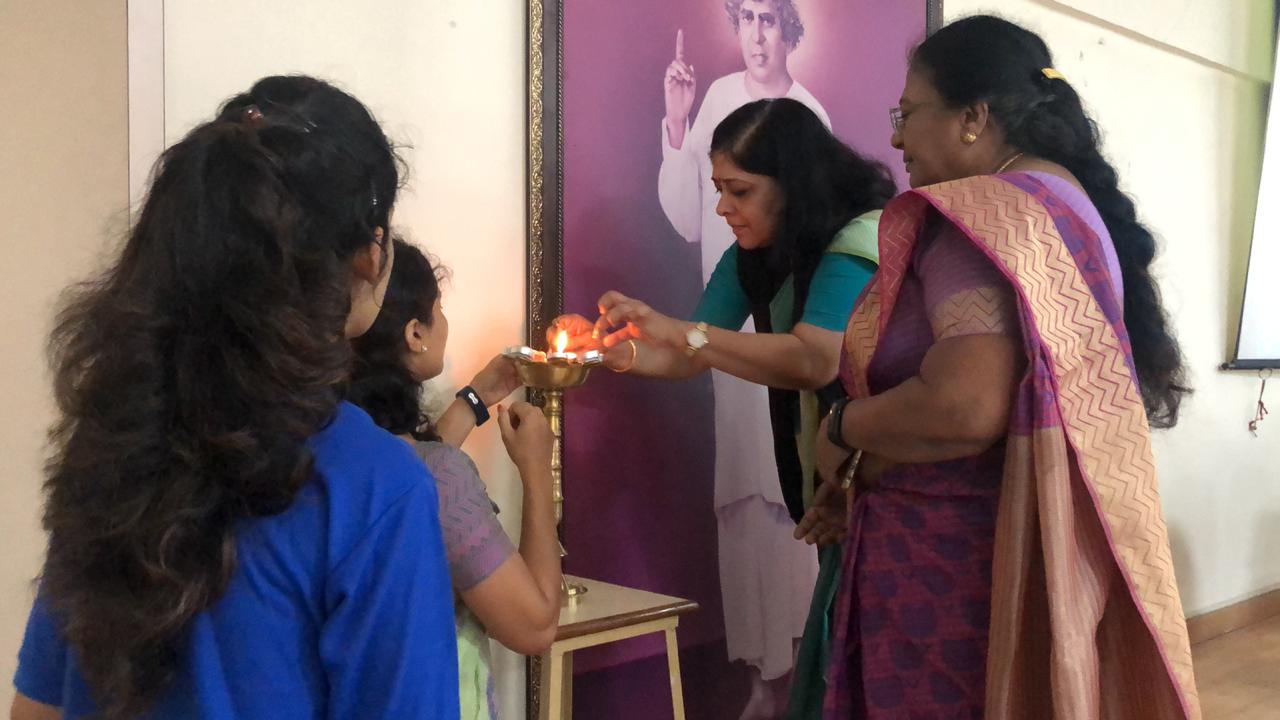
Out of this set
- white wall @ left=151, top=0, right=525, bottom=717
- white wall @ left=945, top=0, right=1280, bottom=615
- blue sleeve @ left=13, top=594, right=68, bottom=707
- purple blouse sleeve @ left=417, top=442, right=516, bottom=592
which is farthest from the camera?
white wall @ left=945, top=0, right=1280, bottom=615

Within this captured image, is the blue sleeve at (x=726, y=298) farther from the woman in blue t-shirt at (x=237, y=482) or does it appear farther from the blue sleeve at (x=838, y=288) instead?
the woman in blue t-shirt at (x=237, y=482)

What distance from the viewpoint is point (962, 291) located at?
1.58 metres

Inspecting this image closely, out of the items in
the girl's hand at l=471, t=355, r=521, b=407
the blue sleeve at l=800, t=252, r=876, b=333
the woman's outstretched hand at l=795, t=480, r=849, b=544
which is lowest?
the woman's outstretched hand at l=795, t=480, r=849, b=544

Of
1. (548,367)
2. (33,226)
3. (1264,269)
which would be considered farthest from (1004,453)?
(1264,269)

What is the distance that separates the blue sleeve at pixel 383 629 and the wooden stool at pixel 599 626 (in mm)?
929

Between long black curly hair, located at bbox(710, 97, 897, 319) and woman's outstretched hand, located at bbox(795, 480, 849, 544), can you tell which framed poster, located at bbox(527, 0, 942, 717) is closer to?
long black curly hair, located at bbox(710, 97, 897, 319)

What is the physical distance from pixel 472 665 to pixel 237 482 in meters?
0.68

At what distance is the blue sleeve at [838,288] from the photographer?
215 cm

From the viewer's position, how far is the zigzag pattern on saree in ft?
5.11

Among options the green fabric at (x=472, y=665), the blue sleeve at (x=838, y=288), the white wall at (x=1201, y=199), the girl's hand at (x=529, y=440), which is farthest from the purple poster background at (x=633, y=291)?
the white wall at (x=1201, y=199)

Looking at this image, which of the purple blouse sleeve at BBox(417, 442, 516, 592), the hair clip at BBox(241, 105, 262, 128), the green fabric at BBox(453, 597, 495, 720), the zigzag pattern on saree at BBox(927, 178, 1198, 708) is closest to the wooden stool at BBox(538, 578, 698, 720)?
the green fabric at BBox(453, 597, 495, 720)

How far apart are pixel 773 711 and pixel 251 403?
7.12 ft

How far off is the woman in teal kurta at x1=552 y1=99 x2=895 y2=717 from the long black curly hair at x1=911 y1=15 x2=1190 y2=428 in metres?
0.43

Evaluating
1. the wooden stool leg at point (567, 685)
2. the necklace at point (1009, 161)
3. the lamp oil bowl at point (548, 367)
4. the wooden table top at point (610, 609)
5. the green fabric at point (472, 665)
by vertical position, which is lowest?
the wooden stool leg at point (567, 685)
